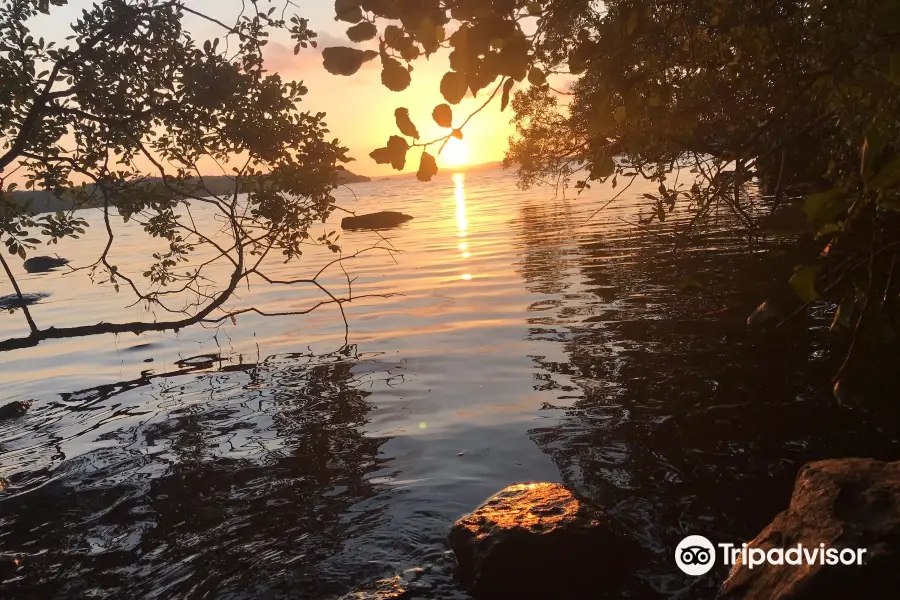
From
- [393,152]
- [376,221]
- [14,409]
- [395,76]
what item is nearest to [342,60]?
[395,76]

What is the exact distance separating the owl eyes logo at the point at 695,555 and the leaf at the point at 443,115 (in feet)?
15.6

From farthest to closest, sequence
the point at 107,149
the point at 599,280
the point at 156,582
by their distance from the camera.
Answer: the point at 599,280 < the point at 107,149 < the point at 156,582

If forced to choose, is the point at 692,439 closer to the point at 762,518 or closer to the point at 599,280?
the point at 762,518

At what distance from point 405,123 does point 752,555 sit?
437 cm

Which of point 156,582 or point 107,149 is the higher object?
point 107,149

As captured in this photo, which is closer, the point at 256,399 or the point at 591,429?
the point at 591,429

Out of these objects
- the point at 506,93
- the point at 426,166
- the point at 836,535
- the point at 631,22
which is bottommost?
the point at 836,535

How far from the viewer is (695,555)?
18.4 feet

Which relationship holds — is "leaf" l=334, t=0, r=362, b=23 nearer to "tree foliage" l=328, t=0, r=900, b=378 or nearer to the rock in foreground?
"tree foliage" l=328, t=0, r=900, b=378

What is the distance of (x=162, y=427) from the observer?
10555mm

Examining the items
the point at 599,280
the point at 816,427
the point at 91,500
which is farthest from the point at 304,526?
the point at 599,280

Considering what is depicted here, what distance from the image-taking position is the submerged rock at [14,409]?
12.0 meters

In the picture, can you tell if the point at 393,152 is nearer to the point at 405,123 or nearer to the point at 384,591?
the point at 405,123

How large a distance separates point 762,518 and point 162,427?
9.18 metres
